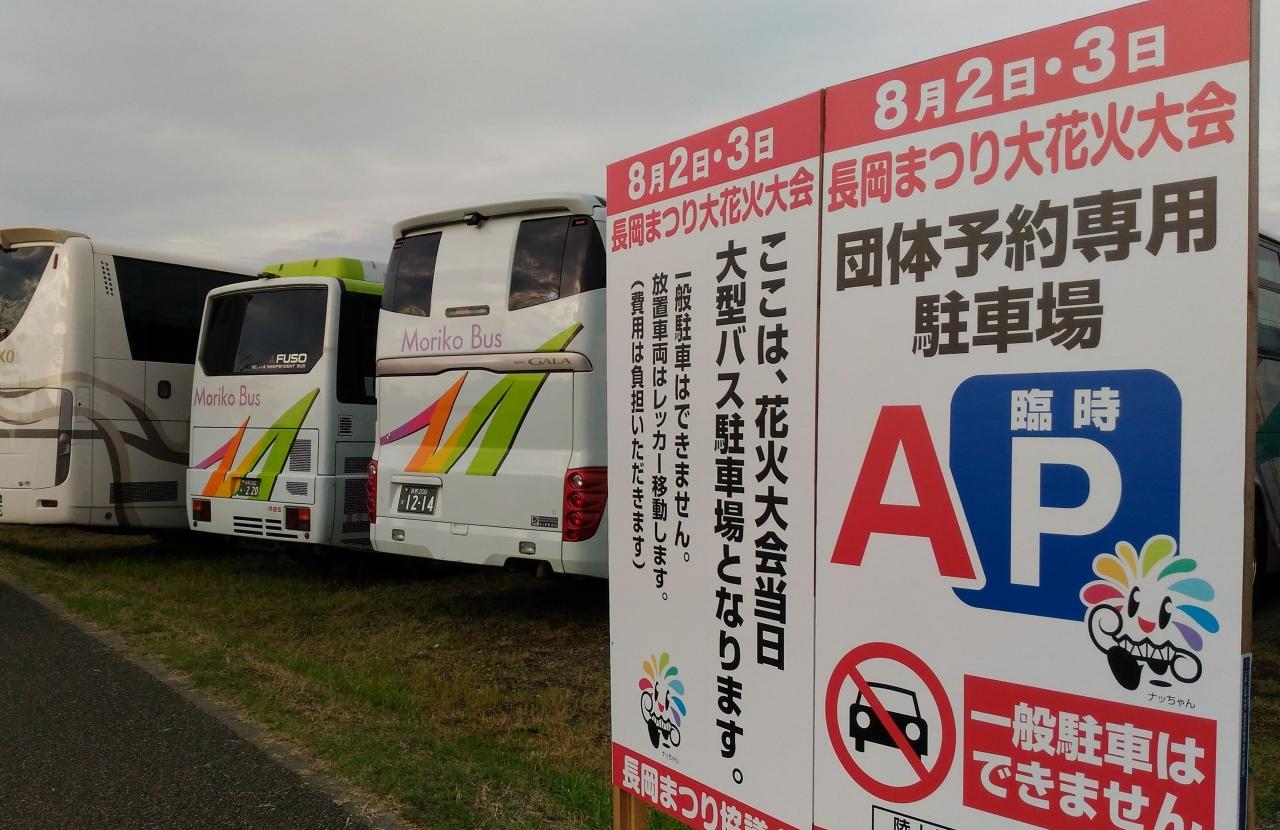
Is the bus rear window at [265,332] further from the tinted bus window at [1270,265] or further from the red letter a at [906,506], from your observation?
the tinted bus window at [1270,265]

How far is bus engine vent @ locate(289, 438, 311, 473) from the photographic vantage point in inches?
343

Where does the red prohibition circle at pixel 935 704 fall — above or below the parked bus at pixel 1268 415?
below

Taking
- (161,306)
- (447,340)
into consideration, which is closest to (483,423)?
(447,340)

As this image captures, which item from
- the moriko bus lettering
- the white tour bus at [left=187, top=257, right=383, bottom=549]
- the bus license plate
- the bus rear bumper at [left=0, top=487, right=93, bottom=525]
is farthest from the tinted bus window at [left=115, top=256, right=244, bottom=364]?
the bus license plate

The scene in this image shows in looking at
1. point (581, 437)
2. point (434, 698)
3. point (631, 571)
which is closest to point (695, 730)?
point (631, 571)

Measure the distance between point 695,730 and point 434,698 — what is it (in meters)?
3.13

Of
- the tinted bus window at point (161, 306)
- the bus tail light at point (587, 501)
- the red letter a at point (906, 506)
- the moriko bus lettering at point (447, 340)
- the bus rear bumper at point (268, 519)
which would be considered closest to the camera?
the red letter a at point (906, 506)

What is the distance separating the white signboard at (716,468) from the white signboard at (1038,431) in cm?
10

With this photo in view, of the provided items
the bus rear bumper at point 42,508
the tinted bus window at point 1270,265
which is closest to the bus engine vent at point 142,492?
the bus rear bumper at point 42,508

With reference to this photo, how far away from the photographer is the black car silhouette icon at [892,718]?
7.38ft

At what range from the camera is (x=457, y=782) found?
414 cm

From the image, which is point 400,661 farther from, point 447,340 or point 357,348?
point 357,348

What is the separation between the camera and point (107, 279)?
32.9 ft

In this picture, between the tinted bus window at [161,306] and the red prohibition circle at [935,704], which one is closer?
the red prohibition circle at [935,704]
